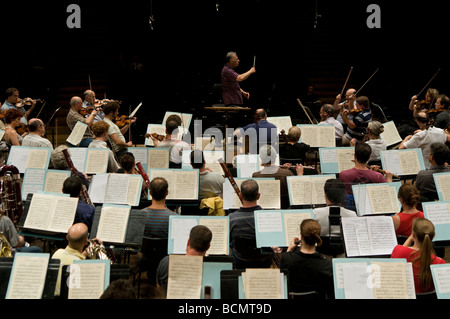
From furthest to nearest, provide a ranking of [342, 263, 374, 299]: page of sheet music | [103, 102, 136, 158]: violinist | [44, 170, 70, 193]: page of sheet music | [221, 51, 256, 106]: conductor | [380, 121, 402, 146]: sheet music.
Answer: [221, 51, 256, 106]: conductor
[380, 121, 402, 146]: sheet music
[103, 102, 136, 158]: violinist
[44, 170, 70, 193]: page of sheet music
[342, 263, 374, 299]: page of sheet music

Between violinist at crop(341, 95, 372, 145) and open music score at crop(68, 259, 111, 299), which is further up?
violinist at crop(341, 95, 372, 145)

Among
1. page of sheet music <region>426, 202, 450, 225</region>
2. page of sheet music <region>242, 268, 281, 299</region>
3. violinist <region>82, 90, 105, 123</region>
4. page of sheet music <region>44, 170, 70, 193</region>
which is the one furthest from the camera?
violinist <region>82, 90, 105, 123</region>

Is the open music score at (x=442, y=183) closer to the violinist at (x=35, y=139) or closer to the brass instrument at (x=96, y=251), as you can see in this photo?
the brass instrument at (x=96, y=251)

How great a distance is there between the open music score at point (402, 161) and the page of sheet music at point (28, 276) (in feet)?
14.3

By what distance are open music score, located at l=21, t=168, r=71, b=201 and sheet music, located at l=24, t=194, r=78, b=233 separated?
0.87 metres

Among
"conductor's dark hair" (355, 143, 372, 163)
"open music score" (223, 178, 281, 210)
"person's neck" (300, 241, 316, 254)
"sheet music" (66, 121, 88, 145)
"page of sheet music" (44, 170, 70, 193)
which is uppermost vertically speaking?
"sheet music" (66, 121, 88, 145)

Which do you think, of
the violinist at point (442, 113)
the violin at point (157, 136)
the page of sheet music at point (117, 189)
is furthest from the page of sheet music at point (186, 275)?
the violinist at point (442, 113)

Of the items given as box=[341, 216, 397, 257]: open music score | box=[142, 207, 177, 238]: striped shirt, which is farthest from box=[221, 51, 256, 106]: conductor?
box=[341, 216, 397, 257]: open music score

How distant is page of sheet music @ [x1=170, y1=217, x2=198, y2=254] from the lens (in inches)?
173

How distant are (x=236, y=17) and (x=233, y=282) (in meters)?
10.5

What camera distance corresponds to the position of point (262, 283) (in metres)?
3.53

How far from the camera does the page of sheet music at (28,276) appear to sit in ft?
11.8

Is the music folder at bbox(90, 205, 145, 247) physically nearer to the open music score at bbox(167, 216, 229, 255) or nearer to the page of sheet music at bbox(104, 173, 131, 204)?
the open music score at bbox(167, 216, 229, 255)

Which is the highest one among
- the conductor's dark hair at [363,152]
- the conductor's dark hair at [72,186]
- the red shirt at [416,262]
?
the conductor's dark hair at [363,152]
